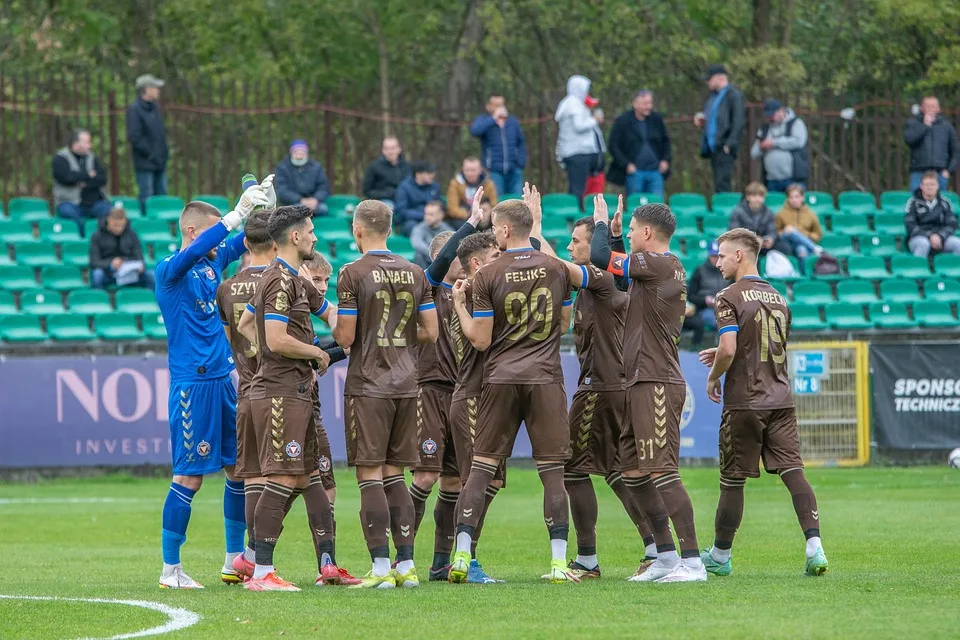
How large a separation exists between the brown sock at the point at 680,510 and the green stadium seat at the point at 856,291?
1396 centimetres

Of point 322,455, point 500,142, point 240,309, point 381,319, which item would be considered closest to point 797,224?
point 500,142

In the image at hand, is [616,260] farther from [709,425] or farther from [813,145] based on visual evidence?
[813,145]

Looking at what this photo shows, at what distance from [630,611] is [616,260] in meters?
2.48

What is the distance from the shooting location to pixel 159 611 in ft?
26.9

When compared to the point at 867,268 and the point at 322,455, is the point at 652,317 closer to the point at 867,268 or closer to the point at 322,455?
the point at 322,455

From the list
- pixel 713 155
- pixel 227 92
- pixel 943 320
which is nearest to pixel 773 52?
pixel 713 155

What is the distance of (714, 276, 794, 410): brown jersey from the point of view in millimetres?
9664

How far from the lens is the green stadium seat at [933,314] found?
22.1m

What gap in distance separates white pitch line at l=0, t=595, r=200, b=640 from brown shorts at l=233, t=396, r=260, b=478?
3.56ft

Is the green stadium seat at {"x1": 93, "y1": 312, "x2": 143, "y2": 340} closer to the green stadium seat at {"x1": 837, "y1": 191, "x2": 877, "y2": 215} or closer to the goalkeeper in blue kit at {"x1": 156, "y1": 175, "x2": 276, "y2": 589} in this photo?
the goalkeeper in blue kit at {"x1": 156, "y1": 175, "x2": 276, "y2": 589}

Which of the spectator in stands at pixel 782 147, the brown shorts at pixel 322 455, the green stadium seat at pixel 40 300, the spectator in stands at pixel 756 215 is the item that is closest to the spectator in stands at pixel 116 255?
the green stadium seat at pixel 40 300

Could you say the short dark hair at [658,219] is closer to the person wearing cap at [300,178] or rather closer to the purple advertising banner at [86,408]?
the purple advertising banner at [86,408]

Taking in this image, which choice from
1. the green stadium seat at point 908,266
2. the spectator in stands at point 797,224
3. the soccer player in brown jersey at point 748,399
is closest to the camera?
the soccer player in brown jersey at point 748,399

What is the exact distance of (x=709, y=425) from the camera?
1967cm
